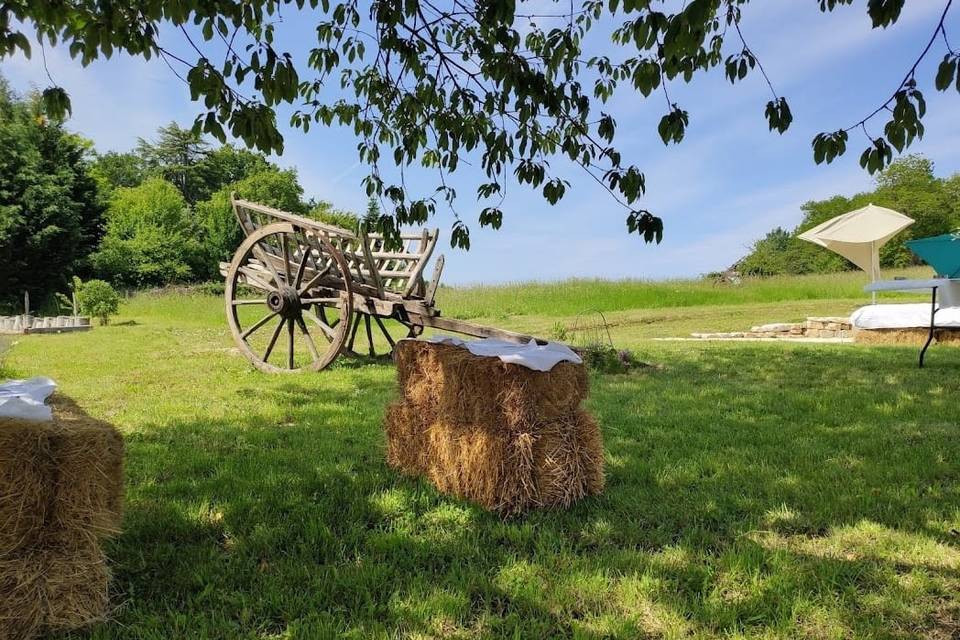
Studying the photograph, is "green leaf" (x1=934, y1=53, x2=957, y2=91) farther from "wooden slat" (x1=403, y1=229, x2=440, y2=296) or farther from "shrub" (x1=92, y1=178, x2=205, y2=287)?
"shrub" (x1=92, y1=178, x2=205, y2=287)

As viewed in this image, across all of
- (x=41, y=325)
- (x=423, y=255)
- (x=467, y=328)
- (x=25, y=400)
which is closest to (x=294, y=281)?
(x=423, y=255)

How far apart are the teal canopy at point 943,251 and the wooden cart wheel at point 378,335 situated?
7.50 metres

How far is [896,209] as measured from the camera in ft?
126

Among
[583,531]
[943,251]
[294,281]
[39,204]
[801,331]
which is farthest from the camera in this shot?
[39,204]

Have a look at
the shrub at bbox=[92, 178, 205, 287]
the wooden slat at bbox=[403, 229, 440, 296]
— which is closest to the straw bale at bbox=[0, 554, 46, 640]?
the wooden slat at bbox=[403, 229, 440, 296]

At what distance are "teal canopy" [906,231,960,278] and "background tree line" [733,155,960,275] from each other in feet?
82.9

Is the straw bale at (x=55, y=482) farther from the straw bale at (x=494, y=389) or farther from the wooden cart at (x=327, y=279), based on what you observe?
the wooden cart at (x=327, y=279)

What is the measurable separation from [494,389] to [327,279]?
4707 millimetres

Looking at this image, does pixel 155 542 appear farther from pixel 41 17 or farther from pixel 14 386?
pixel 41 17

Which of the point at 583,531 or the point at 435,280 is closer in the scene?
the point at 583,531

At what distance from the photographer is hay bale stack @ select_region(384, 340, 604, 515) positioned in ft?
9.06

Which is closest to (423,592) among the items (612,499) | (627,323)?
(612,499)

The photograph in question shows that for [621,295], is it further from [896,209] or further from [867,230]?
[896,209]

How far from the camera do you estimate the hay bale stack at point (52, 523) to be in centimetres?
180
